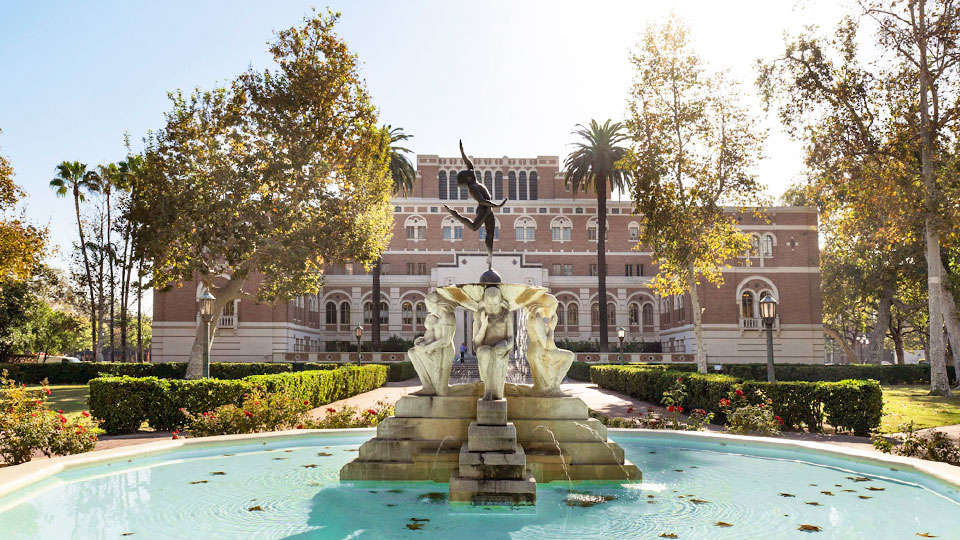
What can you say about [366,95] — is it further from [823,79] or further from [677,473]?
[677,473]

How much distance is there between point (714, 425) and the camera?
14.4 metres

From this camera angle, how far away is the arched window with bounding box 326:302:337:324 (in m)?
49.3

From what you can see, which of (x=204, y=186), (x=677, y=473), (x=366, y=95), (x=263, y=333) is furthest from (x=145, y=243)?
(x=677, y=473)

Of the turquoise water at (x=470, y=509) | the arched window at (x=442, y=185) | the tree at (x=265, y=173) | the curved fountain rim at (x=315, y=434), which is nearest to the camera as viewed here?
the turquoise water at (x=470, y=509)

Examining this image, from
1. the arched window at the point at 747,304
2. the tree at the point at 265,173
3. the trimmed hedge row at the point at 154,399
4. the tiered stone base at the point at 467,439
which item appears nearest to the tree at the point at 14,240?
the tree at the point at 265,173

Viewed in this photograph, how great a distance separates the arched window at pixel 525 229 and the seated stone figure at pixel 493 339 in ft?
146

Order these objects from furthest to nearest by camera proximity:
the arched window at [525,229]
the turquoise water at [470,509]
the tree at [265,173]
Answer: the arched window at [525,229]
the tree at [265,173]
the turquoise water at [470,509]

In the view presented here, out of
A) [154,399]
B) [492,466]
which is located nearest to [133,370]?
[154,399]

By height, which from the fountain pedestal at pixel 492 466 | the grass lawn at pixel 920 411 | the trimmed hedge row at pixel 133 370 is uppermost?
the fountain pedestal at pixel 492 466

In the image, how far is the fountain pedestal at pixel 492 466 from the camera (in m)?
5.91

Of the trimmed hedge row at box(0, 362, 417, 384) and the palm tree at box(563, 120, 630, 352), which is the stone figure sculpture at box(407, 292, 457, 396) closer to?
the trimmed hedge row at box(0, 362, 417, 384)

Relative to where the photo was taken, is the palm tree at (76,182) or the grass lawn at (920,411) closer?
the grass lawn at (920,411)

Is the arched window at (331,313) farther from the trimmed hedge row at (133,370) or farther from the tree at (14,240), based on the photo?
the tree at (14,240)

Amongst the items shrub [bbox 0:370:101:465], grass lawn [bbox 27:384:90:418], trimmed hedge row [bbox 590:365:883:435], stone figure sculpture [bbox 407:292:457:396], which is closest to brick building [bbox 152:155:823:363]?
grass lawn [bbox 27:384:90:418]
